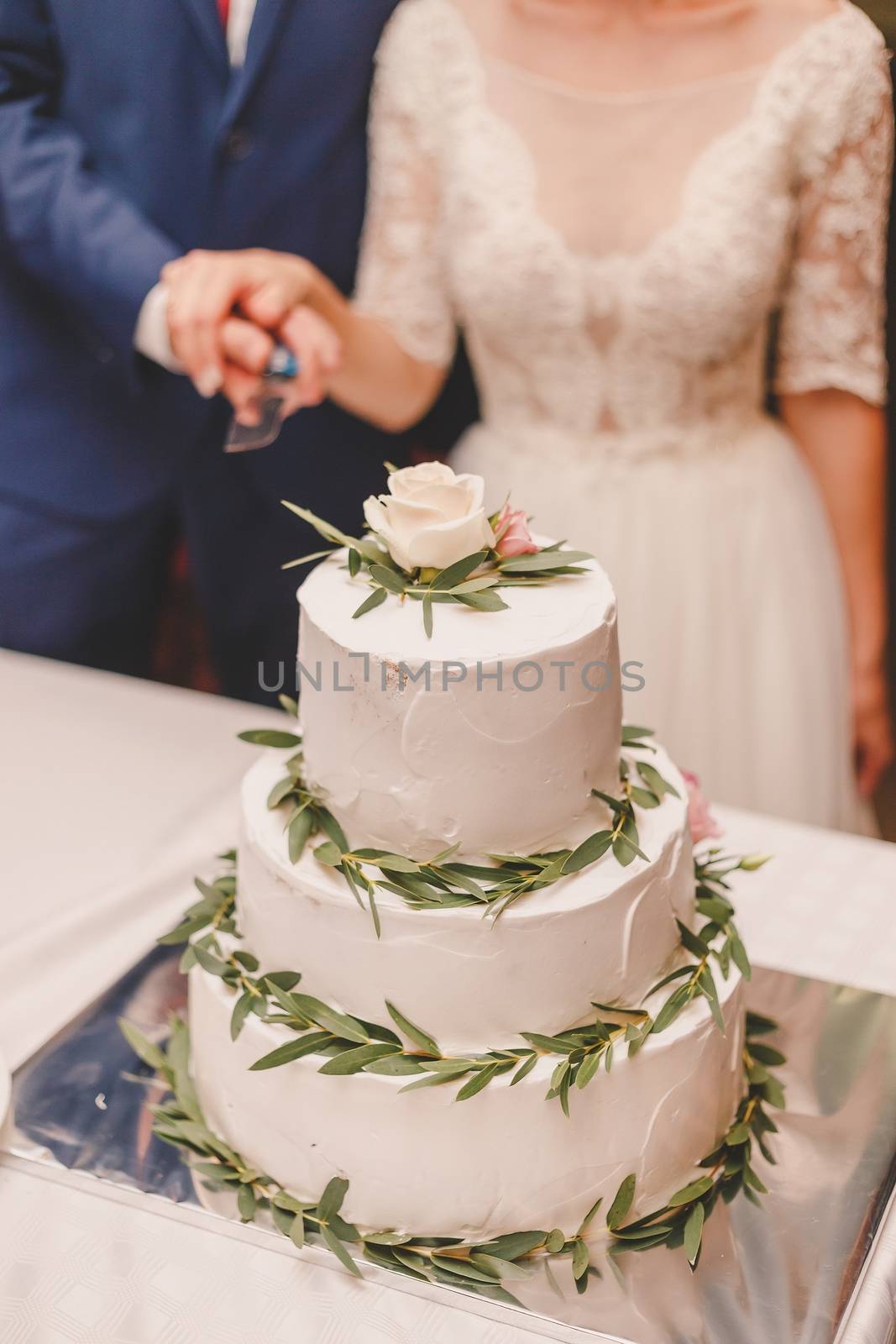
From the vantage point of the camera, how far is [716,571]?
1.77m

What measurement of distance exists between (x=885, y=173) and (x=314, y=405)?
793mm

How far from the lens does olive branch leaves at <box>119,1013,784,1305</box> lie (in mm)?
1030

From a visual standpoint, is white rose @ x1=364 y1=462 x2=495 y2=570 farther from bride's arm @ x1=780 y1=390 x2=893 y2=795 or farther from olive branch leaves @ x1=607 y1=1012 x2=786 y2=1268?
bride's arm @ x1=780 y1=390 x2=893 y2=795

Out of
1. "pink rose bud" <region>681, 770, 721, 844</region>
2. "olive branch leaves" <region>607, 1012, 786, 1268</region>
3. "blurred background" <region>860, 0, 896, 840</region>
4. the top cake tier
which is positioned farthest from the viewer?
"blurred background" <region>860, 0, 896, 840</region>

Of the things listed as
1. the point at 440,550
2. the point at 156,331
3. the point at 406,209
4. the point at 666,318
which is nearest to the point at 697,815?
the point at 440,550

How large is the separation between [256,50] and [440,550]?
3.24 feet

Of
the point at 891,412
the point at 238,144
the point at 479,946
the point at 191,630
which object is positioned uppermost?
the point at 238,144

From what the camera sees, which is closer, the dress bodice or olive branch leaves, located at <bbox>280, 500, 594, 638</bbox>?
olive branch leaves, located at <bbox>280, 500, 594, 638</bbox>

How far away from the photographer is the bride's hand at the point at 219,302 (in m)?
1.65

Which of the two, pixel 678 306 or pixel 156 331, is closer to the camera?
pixel 678 306

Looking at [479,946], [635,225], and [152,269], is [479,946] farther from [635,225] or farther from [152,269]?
[152,269]

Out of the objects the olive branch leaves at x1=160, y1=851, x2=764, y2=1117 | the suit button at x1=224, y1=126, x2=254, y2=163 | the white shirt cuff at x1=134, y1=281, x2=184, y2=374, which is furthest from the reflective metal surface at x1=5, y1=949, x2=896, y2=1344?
the suit button at x1=224, y1=126, x2=254, y2=163

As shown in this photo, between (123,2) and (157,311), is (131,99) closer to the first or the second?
(123,2)

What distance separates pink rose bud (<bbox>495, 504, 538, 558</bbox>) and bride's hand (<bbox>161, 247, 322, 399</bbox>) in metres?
0.70
